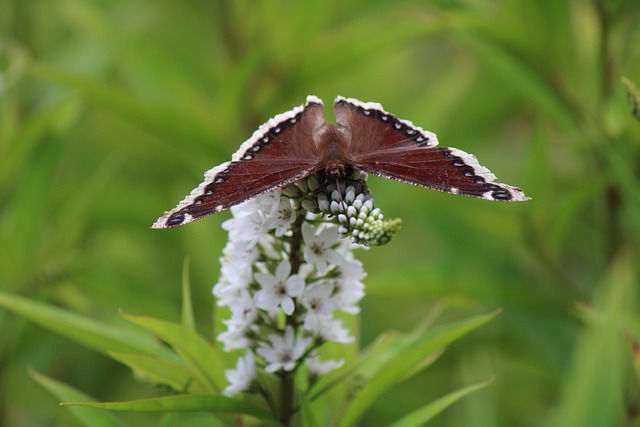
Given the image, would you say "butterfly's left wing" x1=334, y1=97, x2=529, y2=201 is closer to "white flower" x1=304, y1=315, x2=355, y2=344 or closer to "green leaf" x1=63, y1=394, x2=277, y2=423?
"white flower" x1=304, y1=315, x2=355, y2=344

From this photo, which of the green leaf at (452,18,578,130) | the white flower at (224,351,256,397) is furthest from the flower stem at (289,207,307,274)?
the green leaf at (452,18,578,130)

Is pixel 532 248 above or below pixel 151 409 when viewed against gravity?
above

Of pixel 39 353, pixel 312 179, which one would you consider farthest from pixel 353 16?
pixel 312 179

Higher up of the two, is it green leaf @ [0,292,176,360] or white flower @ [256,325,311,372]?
green leaf @ [0,292,176,360]

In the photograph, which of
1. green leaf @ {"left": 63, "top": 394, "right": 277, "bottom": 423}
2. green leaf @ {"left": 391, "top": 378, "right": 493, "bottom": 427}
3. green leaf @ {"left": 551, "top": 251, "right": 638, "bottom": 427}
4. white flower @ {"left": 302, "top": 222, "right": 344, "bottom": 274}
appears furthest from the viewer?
green leaf @ {"left": 551, "top": 251, "right": 638, "bottom": 427}

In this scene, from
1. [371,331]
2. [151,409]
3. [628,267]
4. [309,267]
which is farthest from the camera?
[371,331]

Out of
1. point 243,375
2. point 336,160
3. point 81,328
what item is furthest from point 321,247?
point 81,328

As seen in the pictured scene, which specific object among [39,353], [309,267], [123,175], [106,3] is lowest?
[309,267]

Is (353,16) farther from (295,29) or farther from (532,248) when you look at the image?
(532,248)

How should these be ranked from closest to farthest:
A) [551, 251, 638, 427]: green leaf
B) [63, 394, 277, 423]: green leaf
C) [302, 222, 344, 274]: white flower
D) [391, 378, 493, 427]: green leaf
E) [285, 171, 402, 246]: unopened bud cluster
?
[285, 171, 402, 246]: unopened bud cluster < [63, 394, 277, 423]: green leaf < [302, 222, 344, 274]: white flower < [391, 378, 493, 427]: green leaf < [551, 251, 638, 427]: green leaf
